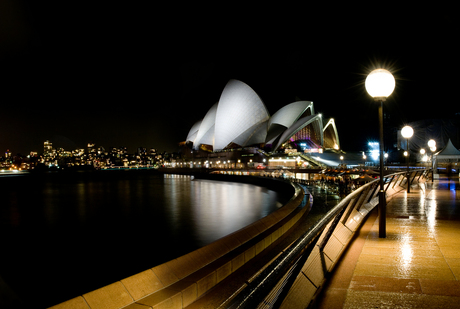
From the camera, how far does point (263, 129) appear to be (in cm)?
5916

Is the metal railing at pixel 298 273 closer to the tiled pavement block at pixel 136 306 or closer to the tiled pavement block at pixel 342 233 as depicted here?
the tiled pavement block at pixel 342 233

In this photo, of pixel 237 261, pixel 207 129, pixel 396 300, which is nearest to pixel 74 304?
pixel 237 261

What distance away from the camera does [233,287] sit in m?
3.98

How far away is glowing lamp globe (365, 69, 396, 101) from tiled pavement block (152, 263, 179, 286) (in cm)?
392

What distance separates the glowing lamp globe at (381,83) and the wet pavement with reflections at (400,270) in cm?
225

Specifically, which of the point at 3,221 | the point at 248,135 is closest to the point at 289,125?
the point at 248,135

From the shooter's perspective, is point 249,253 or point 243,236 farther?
point 243,236

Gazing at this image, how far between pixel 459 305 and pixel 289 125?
53.4 metres

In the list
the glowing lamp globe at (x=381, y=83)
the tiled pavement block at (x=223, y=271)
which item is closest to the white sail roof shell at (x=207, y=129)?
the glowing lamp globe at (x=381, y=83)

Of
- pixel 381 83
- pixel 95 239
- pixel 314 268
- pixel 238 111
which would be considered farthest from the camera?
pixel 238 111

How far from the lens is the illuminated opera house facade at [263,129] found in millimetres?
54750

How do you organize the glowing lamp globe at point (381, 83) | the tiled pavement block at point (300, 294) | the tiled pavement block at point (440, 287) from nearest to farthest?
the tiled pavement block at point (300, 294)
the tiled pavement block at point (440, 287)
the glowing lamp globe at point (381, 83)

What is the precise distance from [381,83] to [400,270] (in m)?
2.85

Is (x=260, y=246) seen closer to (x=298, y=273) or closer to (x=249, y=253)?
(x=249, y=253)
